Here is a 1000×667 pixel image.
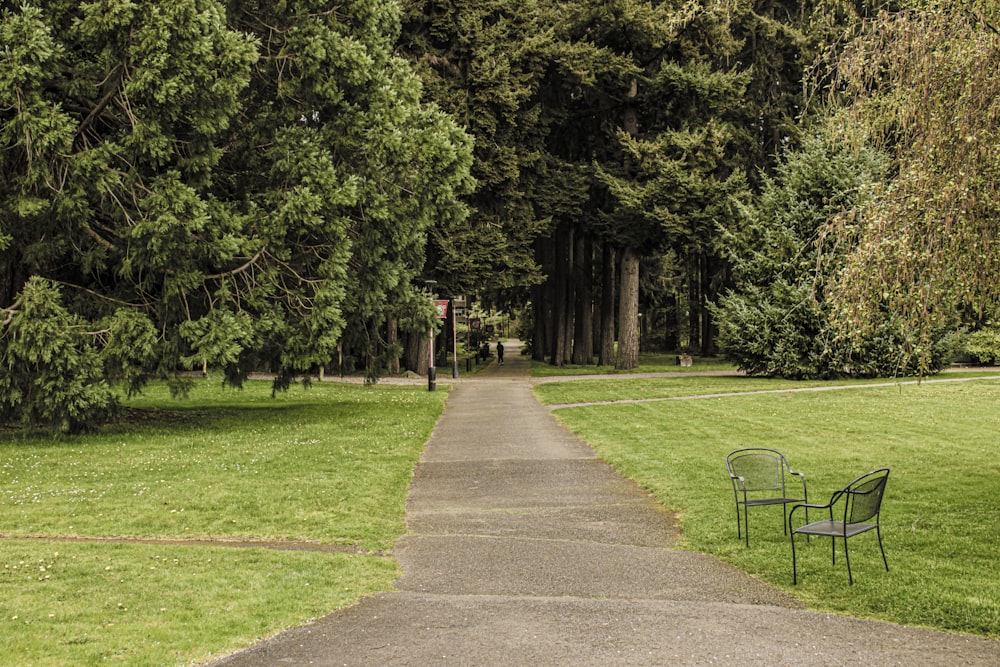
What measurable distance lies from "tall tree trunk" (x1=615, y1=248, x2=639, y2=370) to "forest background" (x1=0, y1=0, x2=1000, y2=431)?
0.11 m

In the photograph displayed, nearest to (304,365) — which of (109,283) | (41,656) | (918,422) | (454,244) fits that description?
(109,283)

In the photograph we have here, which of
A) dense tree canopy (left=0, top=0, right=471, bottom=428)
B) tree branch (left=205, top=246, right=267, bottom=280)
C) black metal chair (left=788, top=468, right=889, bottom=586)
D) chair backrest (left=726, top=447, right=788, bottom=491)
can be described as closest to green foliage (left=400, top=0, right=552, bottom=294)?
dense tree canopy (left=0, top=0, right=471, bottom=428)

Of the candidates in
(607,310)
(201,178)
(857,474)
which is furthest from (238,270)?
(607,310)

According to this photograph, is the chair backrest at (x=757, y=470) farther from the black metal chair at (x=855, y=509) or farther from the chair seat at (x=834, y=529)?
the black metal chair at (x=855, y=509)

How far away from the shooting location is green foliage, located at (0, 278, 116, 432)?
1853 centimetres

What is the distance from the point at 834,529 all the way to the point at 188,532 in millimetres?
7097

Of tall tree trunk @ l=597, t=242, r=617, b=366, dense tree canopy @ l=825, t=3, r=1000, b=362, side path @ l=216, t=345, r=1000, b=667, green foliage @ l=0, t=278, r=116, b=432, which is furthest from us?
tall tree trunk @ l=597, t=242, r=617, b=366

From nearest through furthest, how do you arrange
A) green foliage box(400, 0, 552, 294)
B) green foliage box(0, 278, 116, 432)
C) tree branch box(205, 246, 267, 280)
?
green foliage box(0, 278, 116, 432), tree branch box(205, 246, 267, 280), green foliage box(400, 0, 552, 294)

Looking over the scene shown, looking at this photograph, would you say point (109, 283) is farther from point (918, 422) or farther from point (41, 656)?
point (918, 422)

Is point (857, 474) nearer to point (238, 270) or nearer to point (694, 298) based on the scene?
point (238, 270)

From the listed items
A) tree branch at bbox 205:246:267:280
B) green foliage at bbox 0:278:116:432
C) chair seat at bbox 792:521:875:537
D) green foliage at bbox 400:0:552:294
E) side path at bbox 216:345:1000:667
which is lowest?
side path at bbox 216:345:1000:667

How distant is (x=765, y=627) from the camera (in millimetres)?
7062

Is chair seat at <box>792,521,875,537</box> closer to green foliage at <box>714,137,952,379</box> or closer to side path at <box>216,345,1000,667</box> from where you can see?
side path at <box>216,345,1000,667</box>

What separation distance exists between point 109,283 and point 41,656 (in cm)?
1766
